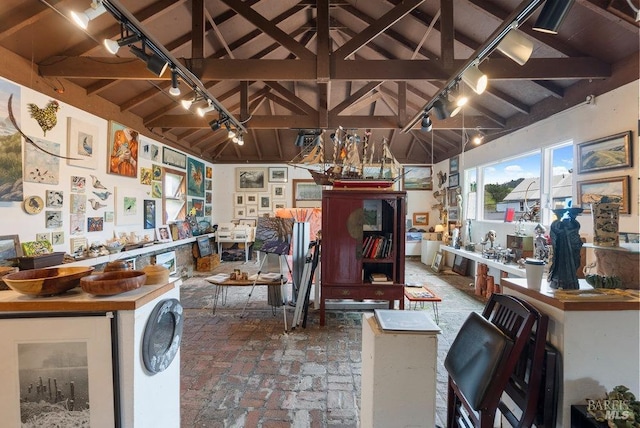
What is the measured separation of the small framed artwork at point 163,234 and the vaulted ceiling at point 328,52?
1.82 metres

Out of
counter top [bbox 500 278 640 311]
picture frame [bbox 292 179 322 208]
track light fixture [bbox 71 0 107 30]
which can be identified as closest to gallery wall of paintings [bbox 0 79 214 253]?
track light fixture [bbox 71 0 107 30]

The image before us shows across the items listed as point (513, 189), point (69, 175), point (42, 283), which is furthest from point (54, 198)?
point (513, 189)

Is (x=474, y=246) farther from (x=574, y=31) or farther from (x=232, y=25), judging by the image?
(x=232, y=25)

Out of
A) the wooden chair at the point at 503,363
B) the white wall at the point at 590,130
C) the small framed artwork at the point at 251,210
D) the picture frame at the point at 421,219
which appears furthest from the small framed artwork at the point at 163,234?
the picture frame at the point at 421,219

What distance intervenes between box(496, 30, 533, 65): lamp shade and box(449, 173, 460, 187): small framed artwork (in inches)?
205

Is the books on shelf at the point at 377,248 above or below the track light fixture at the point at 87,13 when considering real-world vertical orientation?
below

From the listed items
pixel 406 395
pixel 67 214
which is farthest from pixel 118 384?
pixel 67 214

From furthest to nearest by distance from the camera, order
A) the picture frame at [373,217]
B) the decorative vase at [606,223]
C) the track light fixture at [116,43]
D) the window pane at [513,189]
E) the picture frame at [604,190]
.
Result: the window pane at [513,189], the picture frame at [373,217], the picture frame at [604,190], the track light fixture at [116,43], the decorative vase at [606,223]

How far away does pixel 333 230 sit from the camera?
3.63 m

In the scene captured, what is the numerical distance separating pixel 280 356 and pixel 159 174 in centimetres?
459

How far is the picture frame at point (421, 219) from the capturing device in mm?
8828

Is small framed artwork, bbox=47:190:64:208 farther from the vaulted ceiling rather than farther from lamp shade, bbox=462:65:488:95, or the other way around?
lamp shade, bbox=462:65:488:95

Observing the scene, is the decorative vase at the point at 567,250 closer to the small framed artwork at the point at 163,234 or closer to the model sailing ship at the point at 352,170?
the model sailing ship at the point at 352,170

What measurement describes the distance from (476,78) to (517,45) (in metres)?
0.50
